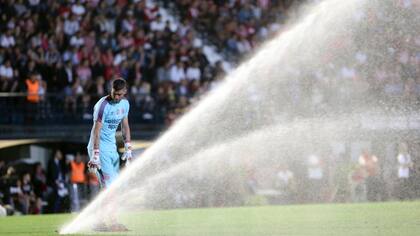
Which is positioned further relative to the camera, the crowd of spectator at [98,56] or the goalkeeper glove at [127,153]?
the crowd of spectator at [98,56]

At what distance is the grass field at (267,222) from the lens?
16609 mm

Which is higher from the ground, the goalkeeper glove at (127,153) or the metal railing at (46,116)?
the metal railing at (46,116)

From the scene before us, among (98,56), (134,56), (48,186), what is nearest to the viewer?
(48,186)

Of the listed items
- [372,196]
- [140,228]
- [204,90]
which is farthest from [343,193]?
[140,228]

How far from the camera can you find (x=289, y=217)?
66.4 ft

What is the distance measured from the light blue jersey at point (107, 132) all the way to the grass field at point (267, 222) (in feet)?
3.09

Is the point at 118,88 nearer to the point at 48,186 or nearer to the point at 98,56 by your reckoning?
the point at 48,186

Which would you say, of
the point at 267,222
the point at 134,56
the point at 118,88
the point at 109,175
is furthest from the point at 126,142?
the point at 134,56

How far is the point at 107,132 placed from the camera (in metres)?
17.4

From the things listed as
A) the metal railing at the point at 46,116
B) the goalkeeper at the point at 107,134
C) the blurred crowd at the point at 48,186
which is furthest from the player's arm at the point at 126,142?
the metal railing at the point at 46,116

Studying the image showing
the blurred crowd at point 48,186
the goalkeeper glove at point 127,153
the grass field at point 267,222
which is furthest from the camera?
the blurred crowd at point 48,186

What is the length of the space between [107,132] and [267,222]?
3.28m

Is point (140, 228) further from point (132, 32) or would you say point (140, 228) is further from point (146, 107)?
point (132, 32)

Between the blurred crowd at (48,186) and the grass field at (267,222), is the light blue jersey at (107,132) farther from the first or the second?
the blurred crowd at (48,186)
